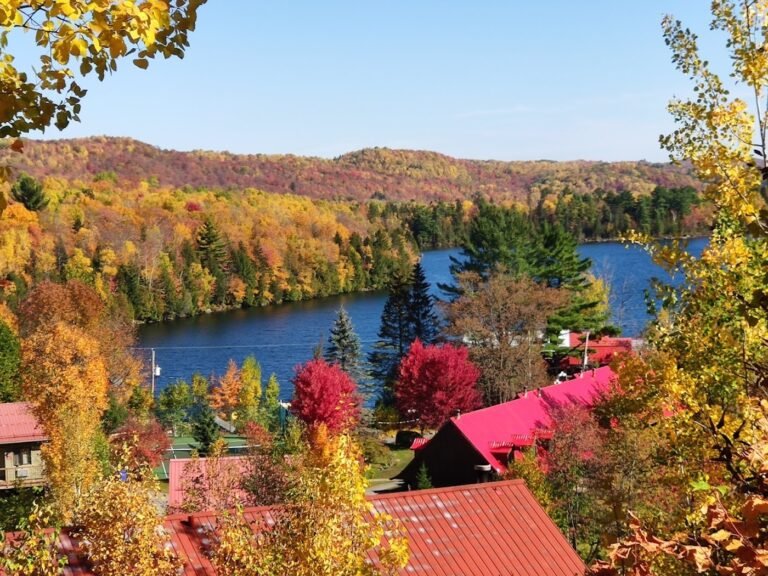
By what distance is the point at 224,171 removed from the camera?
593ft

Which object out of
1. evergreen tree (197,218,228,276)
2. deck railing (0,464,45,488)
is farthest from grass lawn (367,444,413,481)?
evergreen tree (197,218,228,276)

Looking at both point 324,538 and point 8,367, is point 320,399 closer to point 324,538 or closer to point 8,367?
point 8,367

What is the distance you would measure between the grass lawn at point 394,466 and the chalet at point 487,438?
1250 mm

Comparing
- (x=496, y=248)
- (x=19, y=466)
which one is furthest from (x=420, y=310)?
(x=19, y=466)

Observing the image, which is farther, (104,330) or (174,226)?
(174,226)

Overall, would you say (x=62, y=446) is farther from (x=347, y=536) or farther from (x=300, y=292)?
(x=300, y=292)

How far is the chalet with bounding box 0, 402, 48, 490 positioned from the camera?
25.3m

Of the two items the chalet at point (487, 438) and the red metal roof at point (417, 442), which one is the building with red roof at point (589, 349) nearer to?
the red metal roof at point (417, 442)

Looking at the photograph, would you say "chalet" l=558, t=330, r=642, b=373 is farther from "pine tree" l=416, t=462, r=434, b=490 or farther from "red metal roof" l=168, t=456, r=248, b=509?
"red metal roof" l=168, t=456, r=248, b=509

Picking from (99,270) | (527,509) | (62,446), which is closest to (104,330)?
(62,446)

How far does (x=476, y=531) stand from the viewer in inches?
469

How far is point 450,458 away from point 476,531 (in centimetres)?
1348

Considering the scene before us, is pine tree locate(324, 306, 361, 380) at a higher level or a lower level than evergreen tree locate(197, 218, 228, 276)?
lower

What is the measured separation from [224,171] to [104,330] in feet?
490
